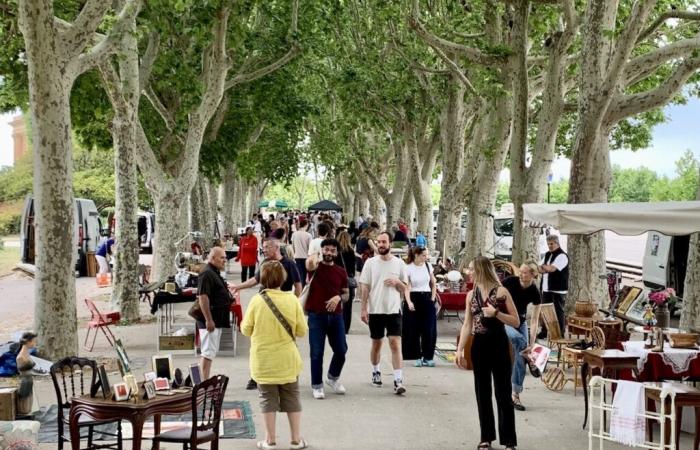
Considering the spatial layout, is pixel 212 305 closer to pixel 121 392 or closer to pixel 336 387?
pixel 336 387

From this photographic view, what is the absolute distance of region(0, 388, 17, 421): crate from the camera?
22.9ft

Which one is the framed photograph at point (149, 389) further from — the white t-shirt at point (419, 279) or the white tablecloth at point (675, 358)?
the white t-shirt at point (419, 279)

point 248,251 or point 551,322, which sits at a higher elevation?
point 248,251

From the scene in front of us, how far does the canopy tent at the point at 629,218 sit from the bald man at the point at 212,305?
3.96 m

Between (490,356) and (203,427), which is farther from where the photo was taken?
(490,356)

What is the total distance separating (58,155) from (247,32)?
11146 millimetres

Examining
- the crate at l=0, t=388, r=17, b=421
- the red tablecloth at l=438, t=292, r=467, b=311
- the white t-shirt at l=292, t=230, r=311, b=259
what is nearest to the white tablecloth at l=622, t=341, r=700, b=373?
the crate at l=0, t=388, r=17, b=421

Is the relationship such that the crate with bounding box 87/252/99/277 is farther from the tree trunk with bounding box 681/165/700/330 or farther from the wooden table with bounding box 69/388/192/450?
the wooden table with bounding box 69/388/192/450

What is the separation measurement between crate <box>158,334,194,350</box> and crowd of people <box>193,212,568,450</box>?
1.94m

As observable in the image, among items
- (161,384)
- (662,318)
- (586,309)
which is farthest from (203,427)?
(586,309)

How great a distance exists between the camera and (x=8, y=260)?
36250 millimetres

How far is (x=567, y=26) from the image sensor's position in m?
16.0

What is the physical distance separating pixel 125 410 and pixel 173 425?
2144 mm

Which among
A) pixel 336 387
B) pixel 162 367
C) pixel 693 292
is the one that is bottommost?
pixel 336 387
